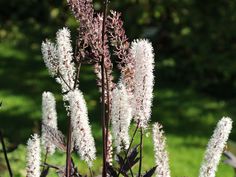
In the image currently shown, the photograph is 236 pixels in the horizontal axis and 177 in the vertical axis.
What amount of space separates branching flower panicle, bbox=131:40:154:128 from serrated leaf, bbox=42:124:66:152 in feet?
1.52

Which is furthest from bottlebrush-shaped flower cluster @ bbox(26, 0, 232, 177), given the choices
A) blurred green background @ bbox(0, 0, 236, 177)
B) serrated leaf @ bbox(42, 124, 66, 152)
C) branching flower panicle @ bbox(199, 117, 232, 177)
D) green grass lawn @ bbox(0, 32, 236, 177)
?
blurred green background @ bbox(0, 0, 236, 177)

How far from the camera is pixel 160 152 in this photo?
98.4 inches

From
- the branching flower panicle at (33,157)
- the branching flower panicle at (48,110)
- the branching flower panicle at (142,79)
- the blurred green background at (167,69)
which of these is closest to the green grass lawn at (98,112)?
the blurred green background at (167,69)

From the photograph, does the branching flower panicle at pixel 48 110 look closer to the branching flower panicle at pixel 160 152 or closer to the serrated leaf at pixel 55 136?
the serrated leaf at pixel 55 136

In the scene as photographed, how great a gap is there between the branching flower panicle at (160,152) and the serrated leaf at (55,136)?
46 centimetres

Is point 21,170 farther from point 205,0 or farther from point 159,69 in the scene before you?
point 205,0

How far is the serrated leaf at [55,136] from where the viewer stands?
2744 millimetres

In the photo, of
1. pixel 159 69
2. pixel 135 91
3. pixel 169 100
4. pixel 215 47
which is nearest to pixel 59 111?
pixel 169 100

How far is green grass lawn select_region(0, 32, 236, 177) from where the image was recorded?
6965 mm

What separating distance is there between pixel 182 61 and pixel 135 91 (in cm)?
751

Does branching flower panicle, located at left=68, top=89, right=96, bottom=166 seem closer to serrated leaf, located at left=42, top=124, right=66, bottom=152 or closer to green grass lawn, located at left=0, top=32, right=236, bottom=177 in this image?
serrated leaf, located at left=42, top=124, right=66, bottom=152

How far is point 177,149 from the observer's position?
7.25 metres

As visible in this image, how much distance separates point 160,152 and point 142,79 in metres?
0.33

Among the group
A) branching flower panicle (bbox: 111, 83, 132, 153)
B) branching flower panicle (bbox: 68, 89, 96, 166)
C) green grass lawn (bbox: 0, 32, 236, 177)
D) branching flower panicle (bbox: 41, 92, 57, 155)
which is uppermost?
green grass lawn (bbox: 0, 32, 236, 177)
